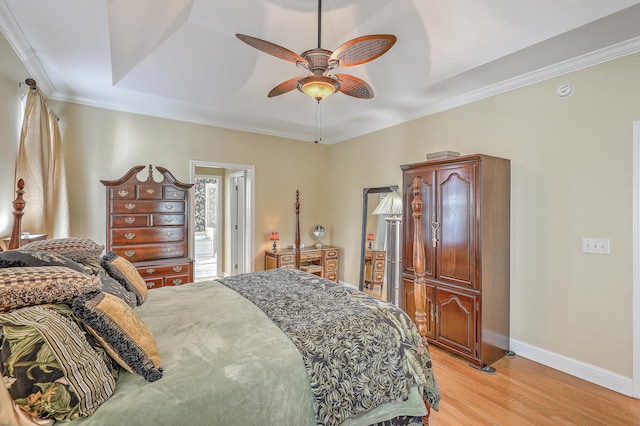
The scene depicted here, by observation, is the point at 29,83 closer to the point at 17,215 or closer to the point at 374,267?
the point at 17,215

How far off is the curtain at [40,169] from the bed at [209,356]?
3.59 ft

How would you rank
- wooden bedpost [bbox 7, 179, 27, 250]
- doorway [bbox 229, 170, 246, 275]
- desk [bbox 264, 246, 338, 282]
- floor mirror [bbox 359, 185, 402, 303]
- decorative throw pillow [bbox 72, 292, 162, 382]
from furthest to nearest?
doorway [bbox 229, 170, 246, 275]
desk [bbox 264, 246, 338, 282]
floor mirror [bbox 359, 185, 402, 303]
wooden bedpost [bbox 7, 179, 27, 250]
decorative throw pillow [bbox 72, 292, 162, 382]

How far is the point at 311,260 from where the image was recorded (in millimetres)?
5254

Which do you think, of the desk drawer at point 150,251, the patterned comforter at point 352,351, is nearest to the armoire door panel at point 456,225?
the patterned comforter at point 352,351

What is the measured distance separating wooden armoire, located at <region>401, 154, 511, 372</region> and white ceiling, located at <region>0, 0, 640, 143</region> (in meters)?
0.93

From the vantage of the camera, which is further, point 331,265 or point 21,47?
point 331,265

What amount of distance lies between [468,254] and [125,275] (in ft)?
9.50

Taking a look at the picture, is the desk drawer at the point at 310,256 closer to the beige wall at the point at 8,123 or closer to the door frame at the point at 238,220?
the door frame at the point at 238,220

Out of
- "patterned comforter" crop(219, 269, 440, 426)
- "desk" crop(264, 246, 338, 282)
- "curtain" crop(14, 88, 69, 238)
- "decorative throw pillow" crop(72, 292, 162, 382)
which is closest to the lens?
"decorative throw pillow" crop(72, 292, 162, 382)

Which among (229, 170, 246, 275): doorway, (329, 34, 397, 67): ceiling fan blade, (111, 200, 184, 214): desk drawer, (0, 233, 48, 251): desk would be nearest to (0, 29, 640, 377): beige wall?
(0, 233, 48, 251): desk

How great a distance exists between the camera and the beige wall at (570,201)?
246cm

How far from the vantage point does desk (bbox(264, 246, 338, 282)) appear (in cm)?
496

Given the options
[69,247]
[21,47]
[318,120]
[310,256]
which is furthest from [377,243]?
[21,47]

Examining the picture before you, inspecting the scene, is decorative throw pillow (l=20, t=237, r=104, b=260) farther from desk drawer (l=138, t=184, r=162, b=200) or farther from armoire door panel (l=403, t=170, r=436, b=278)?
armoire door panel (l=403, t=170, r=436, b=278)
